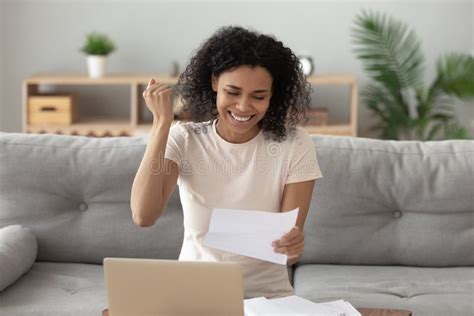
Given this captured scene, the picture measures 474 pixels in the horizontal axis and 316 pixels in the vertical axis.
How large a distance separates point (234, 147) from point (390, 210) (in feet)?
2.67

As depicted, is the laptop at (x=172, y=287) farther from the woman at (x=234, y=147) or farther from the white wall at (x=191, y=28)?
the white wall at (x=191, y=28)

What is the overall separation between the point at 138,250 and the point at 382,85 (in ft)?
9.05

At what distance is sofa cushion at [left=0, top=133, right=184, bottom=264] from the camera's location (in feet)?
Answer: 9.45

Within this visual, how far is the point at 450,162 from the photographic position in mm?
2908

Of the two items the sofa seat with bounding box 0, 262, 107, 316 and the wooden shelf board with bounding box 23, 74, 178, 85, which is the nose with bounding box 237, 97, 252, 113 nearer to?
the sofa seat with bounding box 0, 262, 107, 316

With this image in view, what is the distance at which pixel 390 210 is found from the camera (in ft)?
9.55

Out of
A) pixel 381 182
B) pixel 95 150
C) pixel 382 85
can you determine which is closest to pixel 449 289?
pixel 381 182

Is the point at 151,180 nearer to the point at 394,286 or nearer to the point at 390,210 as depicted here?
the point at 394,286

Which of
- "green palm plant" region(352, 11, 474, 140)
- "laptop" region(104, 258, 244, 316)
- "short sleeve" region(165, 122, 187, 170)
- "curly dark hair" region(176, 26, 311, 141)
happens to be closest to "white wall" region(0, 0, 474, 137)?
"green palm plant" region(352, 11, 474, 140)

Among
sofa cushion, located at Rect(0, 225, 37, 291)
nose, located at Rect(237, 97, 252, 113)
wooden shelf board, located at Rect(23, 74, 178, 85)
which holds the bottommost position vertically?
sofa cushion, located at Rect(0, 225, 37, 291)

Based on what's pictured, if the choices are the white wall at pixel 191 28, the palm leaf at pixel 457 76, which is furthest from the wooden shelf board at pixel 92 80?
the palm leaf at pixel 457 76

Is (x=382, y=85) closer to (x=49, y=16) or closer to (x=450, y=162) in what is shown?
(x=49, y=16)

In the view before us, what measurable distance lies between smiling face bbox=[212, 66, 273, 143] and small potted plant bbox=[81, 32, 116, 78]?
305 cm

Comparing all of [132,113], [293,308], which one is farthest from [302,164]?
[132,113]
